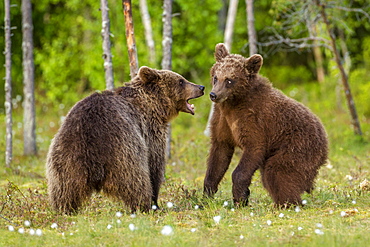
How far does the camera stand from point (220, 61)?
8.25 meters

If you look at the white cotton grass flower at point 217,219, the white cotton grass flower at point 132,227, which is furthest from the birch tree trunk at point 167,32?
the white cotton grass flower at point 132,227

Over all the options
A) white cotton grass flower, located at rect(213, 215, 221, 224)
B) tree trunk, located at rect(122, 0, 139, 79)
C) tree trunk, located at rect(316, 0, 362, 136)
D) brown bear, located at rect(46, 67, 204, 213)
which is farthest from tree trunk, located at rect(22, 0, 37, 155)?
white cotton grass flower, located at rect(213, 215, 221, 224)

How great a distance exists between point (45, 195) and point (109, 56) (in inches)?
137

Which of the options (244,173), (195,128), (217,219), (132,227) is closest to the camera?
(132,227)

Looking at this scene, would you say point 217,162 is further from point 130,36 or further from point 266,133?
point 130,36

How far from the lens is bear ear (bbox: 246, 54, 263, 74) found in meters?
7.94

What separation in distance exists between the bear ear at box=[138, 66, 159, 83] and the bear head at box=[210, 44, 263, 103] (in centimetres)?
90

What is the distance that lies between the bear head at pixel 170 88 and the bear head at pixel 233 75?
0.52 m

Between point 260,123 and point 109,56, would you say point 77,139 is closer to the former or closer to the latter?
point 260,123

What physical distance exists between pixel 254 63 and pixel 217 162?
1634 millimetres

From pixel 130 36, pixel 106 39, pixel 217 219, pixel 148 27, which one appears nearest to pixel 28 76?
pixel 106 39

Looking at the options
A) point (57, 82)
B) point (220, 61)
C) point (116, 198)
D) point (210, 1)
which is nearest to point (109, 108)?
point (116, 198)

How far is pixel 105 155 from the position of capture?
6.97m

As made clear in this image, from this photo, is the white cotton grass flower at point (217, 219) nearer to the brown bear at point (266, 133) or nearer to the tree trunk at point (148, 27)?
the brown bear at point (266, 133)
